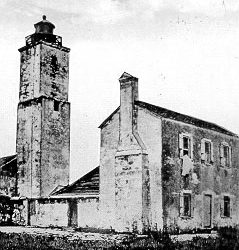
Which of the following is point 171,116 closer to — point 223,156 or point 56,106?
point 223,156

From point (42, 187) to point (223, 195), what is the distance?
1238cm

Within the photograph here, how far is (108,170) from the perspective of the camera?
84.4ft

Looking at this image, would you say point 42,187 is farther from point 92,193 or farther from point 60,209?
point 92,193

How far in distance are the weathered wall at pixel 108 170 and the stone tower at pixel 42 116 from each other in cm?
803

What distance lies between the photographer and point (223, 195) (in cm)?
2738

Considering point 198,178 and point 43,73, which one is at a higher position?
point 43,73

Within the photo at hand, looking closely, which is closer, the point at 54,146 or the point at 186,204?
the point at 186,204

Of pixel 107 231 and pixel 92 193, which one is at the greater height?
pixel 92 193

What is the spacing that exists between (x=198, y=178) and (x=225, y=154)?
137 inches

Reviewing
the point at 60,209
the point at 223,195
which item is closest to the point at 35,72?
the point at 60,209

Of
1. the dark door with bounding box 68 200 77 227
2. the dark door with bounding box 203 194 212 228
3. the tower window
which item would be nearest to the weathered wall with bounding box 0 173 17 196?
the tower window

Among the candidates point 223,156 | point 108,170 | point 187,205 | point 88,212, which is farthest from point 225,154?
point 88,212

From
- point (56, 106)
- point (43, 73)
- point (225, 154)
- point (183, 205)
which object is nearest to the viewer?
point (183, 205)

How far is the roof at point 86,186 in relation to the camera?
2818 cm
